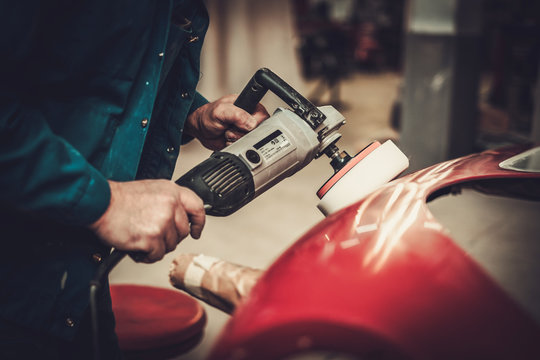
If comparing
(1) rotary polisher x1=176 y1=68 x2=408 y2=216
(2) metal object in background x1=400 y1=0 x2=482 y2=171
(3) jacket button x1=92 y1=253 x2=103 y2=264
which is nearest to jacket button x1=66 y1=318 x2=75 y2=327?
(3) jacket button x1=92 y1=253 x2=103 y2=264

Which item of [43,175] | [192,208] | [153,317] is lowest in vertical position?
[153,317]

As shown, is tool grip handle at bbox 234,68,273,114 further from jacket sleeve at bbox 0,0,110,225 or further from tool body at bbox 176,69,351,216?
jacket sleeve at bbox 0,0,110,225

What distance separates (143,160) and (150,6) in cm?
40

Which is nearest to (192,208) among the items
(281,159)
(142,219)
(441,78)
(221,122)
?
(142,219)

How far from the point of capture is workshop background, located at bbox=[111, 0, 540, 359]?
3327 millimetres

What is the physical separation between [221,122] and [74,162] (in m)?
0.54

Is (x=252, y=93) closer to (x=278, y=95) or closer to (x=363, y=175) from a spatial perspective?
(x=278, y=95)

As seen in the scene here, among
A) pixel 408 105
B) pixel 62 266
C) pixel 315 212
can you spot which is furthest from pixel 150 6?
pixel 408 105

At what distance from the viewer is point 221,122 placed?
4.31 ft

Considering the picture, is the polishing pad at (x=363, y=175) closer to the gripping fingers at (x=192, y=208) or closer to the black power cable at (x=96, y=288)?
the gripping fingers at (x=192, y=208)

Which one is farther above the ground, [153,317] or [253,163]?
[253,163]

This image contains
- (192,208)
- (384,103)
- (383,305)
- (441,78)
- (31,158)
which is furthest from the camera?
(384,103)

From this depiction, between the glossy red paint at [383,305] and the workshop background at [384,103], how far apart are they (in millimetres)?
1577

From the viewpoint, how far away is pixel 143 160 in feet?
4.15
